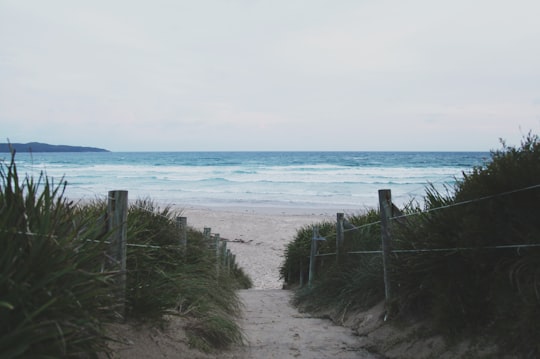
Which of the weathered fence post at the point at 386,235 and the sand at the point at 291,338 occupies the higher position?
the weathered fence post at the point at 386,235

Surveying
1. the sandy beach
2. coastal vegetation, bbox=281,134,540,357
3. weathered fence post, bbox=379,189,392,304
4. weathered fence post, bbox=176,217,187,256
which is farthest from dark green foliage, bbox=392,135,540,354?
the sandy beach

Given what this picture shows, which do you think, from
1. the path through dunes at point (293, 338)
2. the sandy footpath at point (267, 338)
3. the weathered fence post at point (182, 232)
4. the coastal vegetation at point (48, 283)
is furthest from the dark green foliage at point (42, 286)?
the weathered fence post at point (182, 232)

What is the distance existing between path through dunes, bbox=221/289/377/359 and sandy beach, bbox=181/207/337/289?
718 cm

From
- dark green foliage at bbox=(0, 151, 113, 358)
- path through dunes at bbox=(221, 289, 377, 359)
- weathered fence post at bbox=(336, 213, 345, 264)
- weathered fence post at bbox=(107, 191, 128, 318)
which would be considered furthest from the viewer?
weathered fence post at bbox=(336, 213, 345, 264)

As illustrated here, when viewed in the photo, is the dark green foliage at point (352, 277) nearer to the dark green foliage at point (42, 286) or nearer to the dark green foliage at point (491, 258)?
the dark green foliage at point (491, 258)

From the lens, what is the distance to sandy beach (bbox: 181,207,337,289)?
1967 centimetres

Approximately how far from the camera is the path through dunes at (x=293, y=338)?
557 centimetres

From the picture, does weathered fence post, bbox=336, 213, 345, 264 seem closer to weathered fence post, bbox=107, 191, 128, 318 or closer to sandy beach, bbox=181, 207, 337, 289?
weathered fence post, bbox=107, 191, 128, 318

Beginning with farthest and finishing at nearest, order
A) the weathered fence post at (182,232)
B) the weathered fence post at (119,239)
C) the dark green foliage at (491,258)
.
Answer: the weathered fence post at (182,232)
the weathered fence post at (119,239)
the dark green foliage at (491,258)

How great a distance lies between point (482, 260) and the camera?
4648 mm

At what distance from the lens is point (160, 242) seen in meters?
6.86

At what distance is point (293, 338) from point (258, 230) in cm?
2003

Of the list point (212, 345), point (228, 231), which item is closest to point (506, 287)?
point (212, 345)

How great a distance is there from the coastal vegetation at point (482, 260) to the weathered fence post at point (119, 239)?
9.05ft
